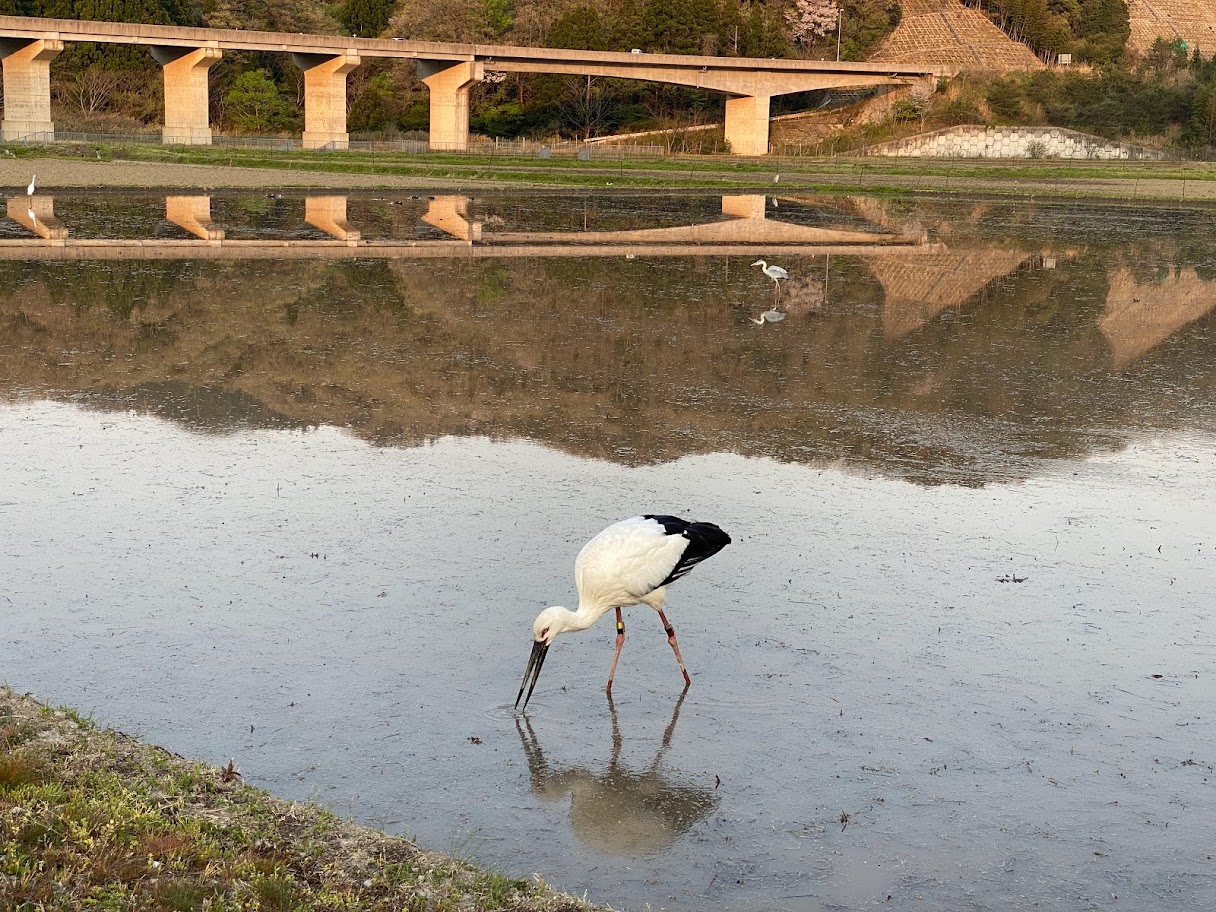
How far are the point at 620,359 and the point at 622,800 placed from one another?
35.5 ft

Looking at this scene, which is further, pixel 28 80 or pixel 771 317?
pixel 28 80

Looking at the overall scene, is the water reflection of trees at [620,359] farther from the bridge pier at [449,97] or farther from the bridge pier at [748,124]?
the bridge pier at [748,124]

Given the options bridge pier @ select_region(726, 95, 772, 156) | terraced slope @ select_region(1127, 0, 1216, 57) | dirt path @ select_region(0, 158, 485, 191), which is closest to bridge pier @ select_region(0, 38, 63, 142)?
dirt path @ select_region(0, 158, 485, 191)

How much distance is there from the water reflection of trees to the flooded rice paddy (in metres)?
0.09

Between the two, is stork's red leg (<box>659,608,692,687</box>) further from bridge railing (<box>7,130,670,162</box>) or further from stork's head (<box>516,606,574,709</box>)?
bridge railing (<box>7,130,670,162</box>)

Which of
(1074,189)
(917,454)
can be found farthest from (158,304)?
(1074,189)

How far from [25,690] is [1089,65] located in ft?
361

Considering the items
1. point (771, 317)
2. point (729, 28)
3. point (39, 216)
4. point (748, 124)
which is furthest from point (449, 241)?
point (729, 28)

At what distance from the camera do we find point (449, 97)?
263 feet

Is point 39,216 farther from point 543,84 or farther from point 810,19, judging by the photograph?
point 810,19

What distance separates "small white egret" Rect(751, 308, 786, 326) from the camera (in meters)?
20.7

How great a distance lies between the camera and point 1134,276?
27.7 m

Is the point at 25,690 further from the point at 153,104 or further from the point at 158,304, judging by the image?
the point at 153,104

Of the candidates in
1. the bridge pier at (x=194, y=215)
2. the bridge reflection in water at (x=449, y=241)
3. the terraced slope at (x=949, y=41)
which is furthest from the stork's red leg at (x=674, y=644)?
the terraced slope at (x=949, y=41)
